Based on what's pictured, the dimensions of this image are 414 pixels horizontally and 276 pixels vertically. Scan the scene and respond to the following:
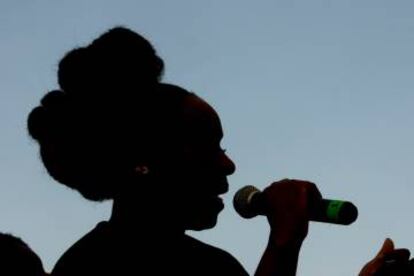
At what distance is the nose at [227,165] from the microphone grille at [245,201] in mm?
134

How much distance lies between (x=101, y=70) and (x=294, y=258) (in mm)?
1011

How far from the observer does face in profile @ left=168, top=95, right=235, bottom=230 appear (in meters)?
2.82

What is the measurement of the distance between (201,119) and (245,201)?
338 millimetres

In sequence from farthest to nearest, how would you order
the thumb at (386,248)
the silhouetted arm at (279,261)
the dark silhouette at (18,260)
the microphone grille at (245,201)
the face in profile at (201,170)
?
the dark silhouette at (18,260), the microphone grille at (245,201), the face in profile at (201,170), the thumb at (386,248), the silhouetted arm at (279,261)

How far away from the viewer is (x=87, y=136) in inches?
117

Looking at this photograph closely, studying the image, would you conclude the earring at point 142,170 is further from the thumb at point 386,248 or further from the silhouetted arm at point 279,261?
the thumb at point 386,248

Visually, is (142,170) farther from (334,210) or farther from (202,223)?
(334,210)

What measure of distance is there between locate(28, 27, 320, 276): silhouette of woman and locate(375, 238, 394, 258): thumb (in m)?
0.28

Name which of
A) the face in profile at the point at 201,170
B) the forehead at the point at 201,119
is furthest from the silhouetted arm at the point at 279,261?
the forehead at the point at 201,119

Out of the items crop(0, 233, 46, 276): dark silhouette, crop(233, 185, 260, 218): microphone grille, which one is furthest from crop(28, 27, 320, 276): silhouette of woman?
crop(0, 233, 46, 276): dark silhouette

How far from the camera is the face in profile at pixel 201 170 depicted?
2818 millimetres

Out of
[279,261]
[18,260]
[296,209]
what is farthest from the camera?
[18,260]

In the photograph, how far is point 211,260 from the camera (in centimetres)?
285

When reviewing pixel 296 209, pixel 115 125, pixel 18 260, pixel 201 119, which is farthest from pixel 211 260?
pixel 18 260
